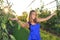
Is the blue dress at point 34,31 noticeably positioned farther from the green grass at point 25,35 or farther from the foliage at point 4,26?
the green grass at point 25,35

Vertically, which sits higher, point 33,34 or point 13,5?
point 13,5

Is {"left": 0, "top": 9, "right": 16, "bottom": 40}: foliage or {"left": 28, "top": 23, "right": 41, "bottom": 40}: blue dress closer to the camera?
{"left": 0, "top": 9, "right": 16, "bottom": 40}: foliage

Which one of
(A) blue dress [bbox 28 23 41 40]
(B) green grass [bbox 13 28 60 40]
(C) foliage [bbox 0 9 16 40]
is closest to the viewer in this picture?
(C) foliage [bbox 0 9 16 40]

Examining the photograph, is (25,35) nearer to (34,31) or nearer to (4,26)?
(34,31)

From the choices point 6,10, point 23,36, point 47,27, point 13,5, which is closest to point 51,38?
point 47,27

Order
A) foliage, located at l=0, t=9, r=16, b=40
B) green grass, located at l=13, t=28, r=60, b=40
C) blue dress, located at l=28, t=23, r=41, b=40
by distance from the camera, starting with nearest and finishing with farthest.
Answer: foliage, located at l=0, t=9, r=16, b=40, blue dress, located at l=28, t=23, r=41, b=40, green grass, located at l=13, t=28, r=60, b=40

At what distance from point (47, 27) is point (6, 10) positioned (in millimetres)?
1560

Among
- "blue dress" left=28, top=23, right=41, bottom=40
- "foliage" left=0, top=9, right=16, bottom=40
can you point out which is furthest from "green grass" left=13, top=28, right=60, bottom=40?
"foliage" left=0, top=9, right=16, bottom=40

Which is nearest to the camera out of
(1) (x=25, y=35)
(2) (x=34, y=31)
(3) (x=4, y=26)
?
(3) (x=4, y=26)

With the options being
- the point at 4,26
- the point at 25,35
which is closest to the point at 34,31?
the point at 4,26

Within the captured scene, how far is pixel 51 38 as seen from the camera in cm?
582

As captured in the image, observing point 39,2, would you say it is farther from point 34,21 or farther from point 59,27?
point 34,21

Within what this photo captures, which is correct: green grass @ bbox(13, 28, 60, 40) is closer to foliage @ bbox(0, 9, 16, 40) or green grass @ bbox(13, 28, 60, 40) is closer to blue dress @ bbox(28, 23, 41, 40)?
blue dress @ bbox(28, 23, 41, 40)

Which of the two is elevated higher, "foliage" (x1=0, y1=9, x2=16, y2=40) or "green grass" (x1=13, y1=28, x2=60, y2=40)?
"foliage" (x1=0, y1=9, x2=16, y2=40)
